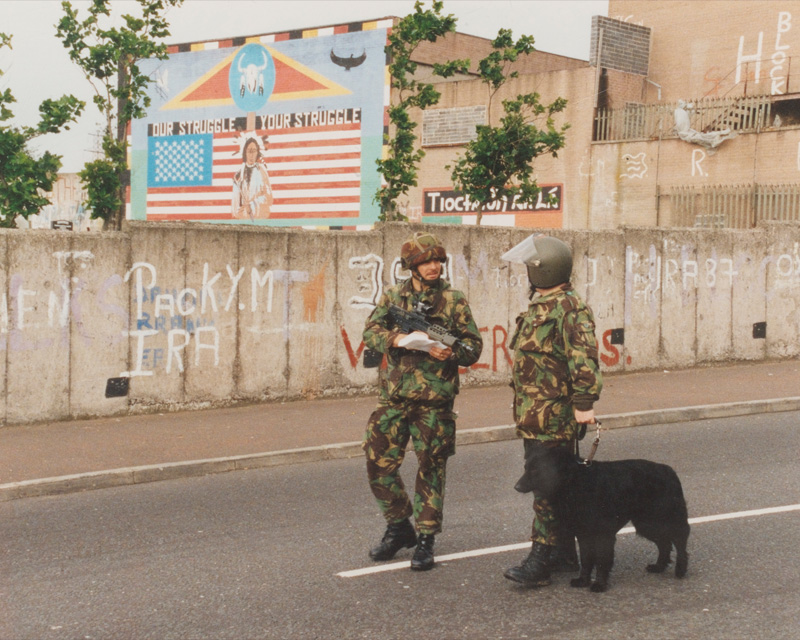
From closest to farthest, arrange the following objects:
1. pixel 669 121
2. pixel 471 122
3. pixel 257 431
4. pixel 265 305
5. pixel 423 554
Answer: pixel 423 554 → pixel 257 431 → pixel 265 305 → pixel 669 121 → pixel 471 122

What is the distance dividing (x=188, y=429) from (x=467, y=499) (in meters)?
3.92

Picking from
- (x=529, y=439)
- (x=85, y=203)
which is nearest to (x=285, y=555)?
(x=529, y=439)

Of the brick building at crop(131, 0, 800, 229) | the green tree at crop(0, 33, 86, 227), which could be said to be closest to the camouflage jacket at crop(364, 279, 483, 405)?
the green tree at crop(0, 33, 86, 227)

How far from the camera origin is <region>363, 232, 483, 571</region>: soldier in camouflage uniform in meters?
5.67

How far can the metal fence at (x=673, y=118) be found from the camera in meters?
25.0

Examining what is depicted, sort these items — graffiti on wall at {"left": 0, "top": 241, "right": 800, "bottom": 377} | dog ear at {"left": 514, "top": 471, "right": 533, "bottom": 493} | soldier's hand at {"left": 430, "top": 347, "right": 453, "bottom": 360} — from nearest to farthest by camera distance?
dog ear at {"left": 514, "top": 471, "right": 533, "bottom": 493} → soldier's hand at {"left": 430, "top": 347, "right": 453, "bottom": 360} → graffiti on wall at {"left": 0, "top": 241, "right": 800, "bottom": 377}

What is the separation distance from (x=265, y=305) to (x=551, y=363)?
6.96m

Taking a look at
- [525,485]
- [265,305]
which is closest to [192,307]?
[265,305]

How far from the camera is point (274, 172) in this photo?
29906 mm

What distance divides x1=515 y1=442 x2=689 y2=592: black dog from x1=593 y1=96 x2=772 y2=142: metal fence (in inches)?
815

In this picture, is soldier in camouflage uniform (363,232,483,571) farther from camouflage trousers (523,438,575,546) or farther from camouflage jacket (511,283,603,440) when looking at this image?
camouflage trousers (523,438,575,546)

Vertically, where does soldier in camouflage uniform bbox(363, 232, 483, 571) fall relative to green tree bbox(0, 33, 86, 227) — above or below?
below

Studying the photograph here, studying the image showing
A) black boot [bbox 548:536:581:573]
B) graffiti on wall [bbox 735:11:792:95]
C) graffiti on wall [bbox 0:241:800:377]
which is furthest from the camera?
graffiti on wall [bbox 735:11:792:95]

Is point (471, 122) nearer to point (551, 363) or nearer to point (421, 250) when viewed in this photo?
point (421, 250)
